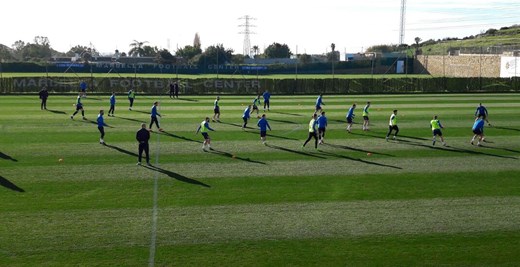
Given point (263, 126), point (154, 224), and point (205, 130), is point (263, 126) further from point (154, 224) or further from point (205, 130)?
point (154, 224)

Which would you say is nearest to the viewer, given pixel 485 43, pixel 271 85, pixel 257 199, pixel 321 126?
pixel 257 199

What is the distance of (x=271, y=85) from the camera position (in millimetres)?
55688

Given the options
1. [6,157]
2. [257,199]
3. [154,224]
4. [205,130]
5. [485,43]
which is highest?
[485,43]

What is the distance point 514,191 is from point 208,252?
10.7m

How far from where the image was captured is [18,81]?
5156 cm

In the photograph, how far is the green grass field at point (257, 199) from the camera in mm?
12336

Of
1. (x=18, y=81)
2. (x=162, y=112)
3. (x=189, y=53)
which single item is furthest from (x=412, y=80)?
(x=189, y=53)

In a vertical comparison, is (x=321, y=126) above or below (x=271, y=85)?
below

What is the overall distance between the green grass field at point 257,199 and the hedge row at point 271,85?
24.9 m

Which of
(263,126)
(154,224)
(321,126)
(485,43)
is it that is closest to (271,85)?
(321,126)

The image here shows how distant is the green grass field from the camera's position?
1234 centimetres

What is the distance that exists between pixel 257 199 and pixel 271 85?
40144 mm

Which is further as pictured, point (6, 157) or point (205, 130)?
point (205, 130)

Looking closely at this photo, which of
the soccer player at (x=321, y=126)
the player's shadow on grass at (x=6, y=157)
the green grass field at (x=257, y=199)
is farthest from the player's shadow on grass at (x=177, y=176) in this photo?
the soccer player at (x=321, y=126)
